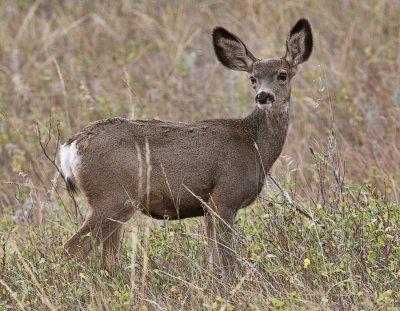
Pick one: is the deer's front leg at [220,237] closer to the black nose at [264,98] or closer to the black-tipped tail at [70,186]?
the black nose at [264,98]

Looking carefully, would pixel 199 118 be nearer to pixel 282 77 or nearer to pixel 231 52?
pixel 231 52

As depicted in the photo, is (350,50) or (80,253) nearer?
(80,253)

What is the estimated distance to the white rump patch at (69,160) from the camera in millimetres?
5953

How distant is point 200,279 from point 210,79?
5.76m

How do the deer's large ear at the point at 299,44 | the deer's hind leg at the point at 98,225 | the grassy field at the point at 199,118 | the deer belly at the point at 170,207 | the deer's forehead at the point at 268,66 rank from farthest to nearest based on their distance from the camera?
the deer's large ear at the point at 299,44 < the deer's forehead at the point at 268,66 < the deer belly at the point at 170,207 < the deer's hind leg at the point at 98,225 < the grassy field at the point at 199,118

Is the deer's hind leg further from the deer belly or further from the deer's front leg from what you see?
the deer's front leg

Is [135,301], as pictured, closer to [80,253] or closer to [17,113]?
[80,253]

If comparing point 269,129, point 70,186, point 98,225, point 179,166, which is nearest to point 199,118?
point 269,129

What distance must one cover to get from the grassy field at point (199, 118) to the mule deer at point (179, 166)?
15 centimetres

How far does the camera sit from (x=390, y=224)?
5887mm

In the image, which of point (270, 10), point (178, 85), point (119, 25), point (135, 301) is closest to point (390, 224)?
point (135, 301)

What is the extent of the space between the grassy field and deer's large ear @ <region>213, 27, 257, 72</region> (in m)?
0.68

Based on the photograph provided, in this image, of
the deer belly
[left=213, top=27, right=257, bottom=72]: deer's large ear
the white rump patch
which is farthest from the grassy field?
[left=213, top=27, right=257, bottom=72]: deer's large ear

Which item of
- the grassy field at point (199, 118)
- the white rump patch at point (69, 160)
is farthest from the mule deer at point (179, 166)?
the grassy field at point (199, 118)
